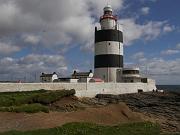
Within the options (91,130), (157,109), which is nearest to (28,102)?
(91,130)

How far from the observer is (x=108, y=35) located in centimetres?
6031

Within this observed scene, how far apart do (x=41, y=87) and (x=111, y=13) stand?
2525cm

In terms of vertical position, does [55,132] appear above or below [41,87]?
below

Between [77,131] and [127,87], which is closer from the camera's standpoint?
[77,131]

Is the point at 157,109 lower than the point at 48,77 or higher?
lower

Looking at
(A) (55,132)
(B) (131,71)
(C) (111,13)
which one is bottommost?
(A) (55,132)

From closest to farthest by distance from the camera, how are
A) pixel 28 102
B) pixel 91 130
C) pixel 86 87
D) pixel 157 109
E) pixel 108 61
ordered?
pixel 91 130 → pixel 28 102 → pixel 157 109 → pixel 86 87 → pixel 108 61

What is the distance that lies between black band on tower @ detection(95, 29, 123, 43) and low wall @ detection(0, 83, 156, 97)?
8905 mm

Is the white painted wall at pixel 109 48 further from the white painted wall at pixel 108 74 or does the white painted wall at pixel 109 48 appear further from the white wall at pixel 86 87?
the white wall at pixel 86 87

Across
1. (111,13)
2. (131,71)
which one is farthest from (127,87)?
(111,13)

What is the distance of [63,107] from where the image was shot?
115 feet

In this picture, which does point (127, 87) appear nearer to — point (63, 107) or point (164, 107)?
point (164, 107)

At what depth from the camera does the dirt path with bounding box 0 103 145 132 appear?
882 inches

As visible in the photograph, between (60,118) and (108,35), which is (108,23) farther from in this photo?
(60,118)
